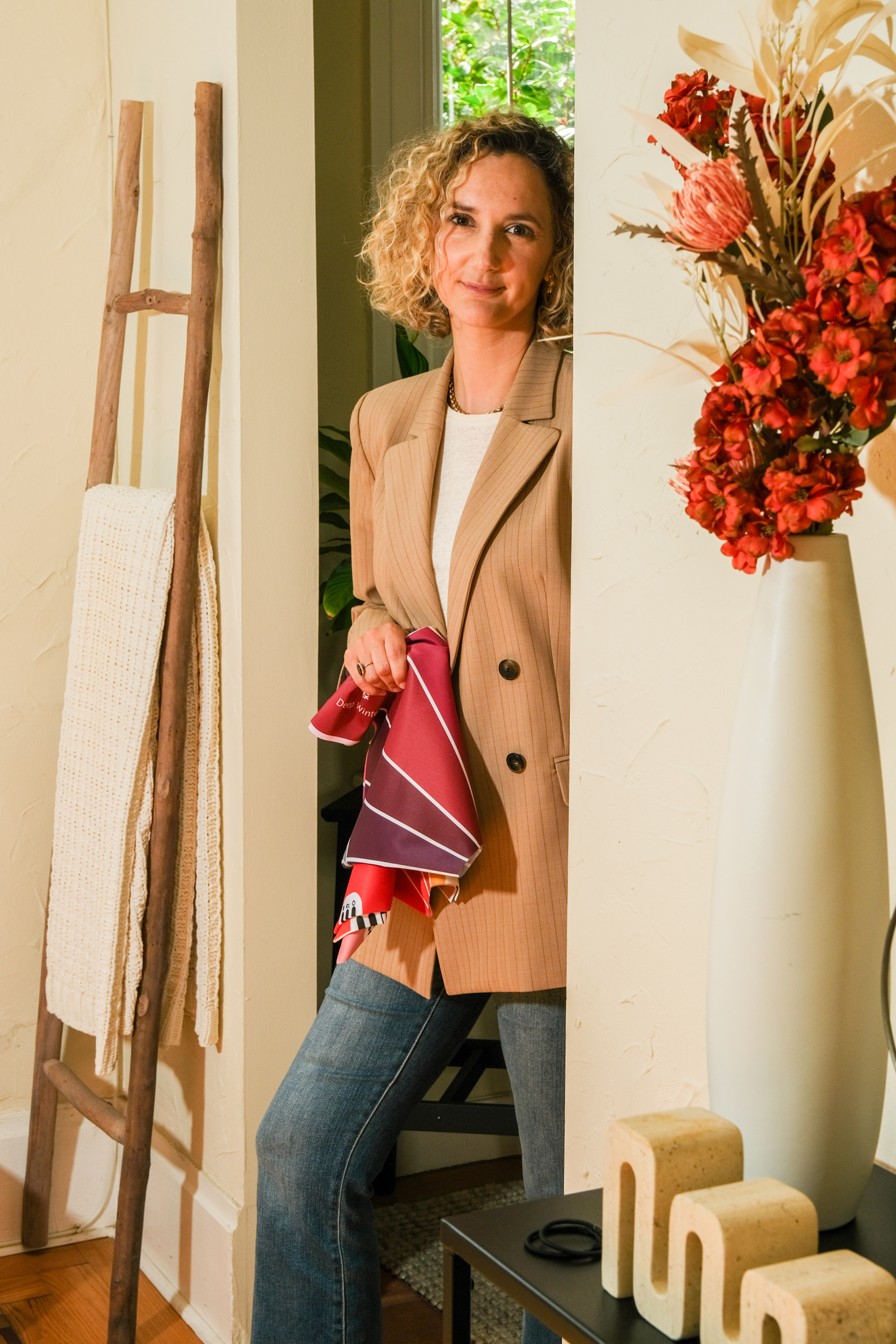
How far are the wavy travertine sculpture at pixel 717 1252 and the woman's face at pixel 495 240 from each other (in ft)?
3.37

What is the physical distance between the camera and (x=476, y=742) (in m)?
1.42

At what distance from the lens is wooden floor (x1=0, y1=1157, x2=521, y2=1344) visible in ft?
6.51

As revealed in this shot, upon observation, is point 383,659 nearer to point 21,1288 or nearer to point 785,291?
point 785,291

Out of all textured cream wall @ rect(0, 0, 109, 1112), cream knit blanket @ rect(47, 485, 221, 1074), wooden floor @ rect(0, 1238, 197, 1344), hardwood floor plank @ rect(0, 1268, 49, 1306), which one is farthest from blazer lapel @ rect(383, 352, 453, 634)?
hardwood floor plank @ rect(0, 1268, 49, 1306)

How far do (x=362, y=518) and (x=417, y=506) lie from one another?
0.19 meters

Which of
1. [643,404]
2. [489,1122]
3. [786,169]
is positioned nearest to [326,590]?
[489,1122]

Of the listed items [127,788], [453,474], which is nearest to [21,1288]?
[127,788]

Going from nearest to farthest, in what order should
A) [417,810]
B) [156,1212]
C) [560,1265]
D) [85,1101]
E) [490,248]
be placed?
[560,1265] → [417,810] → [490,248] → [85,1101] → [156,1212]

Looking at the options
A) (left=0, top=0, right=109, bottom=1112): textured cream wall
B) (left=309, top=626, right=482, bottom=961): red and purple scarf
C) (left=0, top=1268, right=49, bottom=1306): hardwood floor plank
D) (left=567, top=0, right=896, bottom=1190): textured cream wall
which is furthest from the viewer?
(left=0, top=0, right=109, bottom=1112): textured cream wall

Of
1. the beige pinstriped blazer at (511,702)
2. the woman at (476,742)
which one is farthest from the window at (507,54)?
the beige pinstriped blazer at (511,702)

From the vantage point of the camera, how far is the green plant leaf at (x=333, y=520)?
91.4 inches

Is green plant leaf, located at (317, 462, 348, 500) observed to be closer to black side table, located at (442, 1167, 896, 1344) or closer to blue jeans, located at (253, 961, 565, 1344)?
blue jeans, located at (253, 961, 565, 1344)

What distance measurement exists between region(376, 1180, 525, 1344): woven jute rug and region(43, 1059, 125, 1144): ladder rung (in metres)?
0.48

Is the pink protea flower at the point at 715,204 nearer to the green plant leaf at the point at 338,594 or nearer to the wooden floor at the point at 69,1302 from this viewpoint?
the green plant leaf at the point at 338,594
